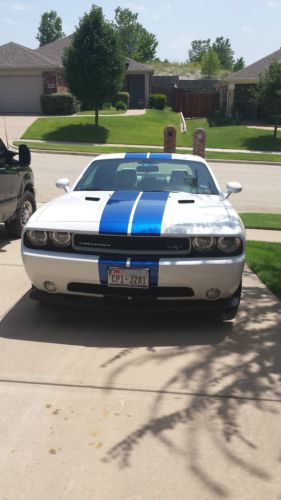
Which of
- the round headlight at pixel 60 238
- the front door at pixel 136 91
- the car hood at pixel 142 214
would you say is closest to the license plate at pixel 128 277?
the car hood at pixel 142 214

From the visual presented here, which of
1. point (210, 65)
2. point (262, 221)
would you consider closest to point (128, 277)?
point (262, 221)

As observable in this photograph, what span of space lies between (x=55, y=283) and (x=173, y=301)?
0.99 m

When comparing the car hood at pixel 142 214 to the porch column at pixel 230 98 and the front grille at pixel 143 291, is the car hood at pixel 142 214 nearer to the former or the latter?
the front grille at pixel 143 291

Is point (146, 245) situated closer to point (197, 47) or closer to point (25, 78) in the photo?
point (25, 78)

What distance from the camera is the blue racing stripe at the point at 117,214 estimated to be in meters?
4.22

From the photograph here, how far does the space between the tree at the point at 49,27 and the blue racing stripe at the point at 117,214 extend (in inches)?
4021

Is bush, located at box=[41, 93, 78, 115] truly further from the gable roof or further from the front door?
the front door

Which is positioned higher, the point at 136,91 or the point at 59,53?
the point at 59,53

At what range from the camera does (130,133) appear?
29.0 meters

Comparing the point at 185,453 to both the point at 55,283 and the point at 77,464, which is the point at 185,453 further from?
the point at 55,283

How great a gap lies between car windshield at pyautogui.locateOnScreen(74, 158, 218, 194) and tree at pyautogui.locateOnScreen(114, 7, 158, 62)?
84009mm

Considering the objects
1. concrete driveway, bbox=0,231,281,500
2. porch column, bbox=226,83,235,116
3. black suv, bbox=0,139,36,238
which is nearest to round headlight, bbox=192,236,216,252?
concrete driveway, bbox=0,231,281,500

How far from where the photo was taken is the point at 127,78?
143 feet

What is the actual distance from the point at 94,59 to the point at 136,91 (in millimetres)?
16928
